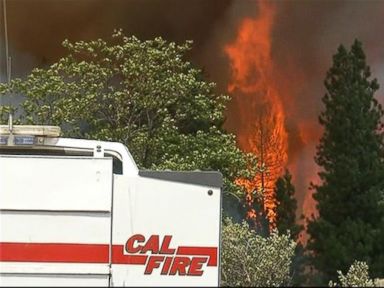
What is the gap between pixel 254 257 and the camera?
26.1 feet

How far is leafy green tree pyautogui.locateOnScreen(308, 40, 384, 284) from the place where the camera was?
492 inches

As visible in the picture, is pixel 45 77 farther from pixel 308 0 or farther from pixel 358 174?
pixel 358 174

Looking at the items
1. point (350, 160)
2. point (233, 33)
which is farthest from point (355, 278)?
point (350, 160)

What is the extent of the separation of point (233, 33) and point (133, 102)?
2.59 m

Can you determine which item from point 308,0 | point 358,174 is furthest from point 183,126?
point 358,174

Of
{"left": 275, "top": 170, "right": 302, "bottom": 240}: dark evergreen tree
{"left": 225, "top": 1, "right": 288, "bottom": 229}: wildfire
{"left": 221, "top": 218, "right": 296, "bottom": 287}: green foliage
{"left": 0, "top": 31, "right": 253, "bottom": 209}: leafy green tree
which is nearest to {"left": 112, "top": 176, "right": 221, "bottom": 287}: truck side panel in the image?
{"left": 221, "top": 218, "right": 296, "bottom": 287}: green foliage

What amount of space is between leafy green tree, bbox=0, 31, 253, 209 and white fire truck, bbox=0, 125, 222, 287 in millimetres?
5764

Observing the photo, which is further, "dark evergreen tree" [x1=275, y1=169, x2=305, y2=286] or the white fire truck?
"dark evergreen tree" [x1=275, y1=169, x2=305, y2=286]

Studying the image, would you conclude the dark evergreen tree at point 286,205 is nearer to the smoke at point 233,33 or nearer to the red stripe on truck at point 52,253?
the smoke at point 233,33

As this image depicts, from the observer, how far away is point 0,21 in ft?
28.0

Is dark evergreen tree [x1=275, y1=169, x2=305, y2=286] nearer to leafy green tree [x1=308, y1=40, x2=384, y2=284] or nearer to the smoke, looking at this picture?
the smoke

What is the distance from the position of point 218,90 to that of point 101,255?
8340 mm

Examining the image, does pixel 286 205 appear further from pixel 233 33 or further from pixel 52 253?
pixel 52 253

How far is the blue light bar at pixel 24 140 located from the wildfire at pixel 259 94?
758 centimetres
